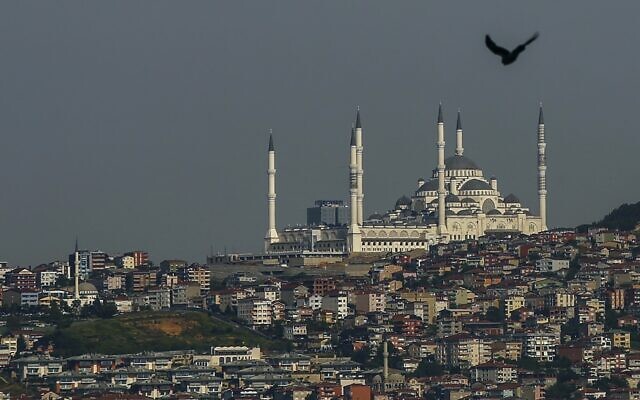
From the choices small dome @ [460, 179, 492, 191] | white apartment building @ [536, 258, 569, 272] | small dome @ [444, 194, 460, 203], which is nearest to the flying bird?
white apartment building @ [536, 258, 569, 272]

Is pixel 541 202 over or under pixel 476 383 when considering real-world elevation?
over

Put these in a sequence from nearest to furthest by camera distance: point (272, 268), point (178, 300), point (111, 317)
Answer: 1. point (111, 317)
2. point (178, 300)
3. point (272, 268)

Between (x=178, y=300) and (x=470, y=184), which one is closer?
(x=178, y=300)

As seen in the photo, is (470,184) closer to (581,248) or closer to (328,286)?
(581,248)

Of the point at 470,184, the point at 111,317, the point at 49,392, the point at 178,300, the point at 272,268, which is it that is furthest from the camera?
the point at 470,184

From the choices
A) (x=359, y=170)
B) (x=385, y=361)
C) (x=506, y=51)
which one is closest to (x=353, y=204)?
(x=359, y=170)

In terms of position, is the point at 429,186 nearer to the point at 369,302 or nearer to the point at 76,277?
the point at 369,302

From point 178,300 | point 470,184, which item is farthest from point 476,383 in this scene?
point 470,184
